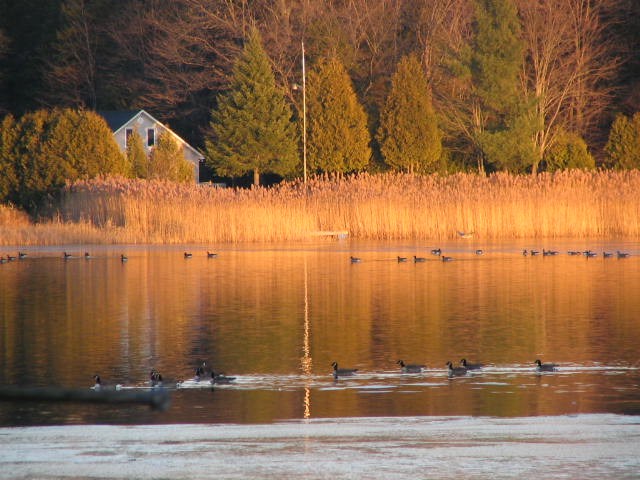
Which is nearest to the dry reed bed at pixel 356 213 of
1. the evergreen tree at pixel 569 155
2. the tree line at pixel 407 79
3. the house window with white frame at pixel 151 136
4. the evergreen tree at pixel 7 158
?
the evergreen tree at pixel 7 158

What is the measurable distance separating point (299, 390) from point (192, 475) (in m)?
3.41

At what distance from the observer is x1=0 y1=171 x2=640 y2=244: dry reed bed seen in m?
33.3

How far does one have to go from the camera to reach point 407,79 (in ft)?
176

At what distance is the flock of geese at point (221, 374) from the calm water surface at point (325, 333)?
128 millimetres

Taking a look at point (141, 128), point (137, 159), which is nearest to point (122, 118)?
point (141, 128)

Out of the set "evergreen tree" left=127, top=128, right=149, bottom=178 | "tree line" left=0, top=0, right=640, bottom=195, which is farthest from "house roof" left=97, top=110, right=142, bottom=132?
"evergreen tree" left=127, top=128, right=149, bottom=178

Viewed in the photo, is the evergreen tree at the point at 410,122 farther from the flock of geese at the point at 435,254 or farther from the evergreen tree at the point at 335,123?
the flock of geese at the point at 435,254

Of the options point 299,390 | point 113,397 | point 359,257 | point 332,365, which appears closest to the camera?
point 113,397

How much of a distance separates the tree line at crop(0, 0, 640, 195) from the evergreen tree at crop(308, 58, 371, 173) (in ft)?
0.23

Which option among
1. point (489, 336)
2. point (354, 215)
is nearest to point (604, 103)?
point (354, 215)

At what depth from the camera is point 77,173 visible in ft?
136

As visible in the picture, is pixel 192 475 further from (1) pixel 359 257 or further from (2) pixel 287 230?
(2) pixel 287 230

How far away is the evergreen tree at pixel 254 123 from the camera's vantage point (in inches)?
2179

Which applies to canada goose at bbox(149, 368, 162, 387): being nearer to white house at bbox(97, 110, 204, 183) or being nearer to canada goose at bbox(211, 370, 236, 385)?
canada goose at bbox(211, 370, 236, 385)
